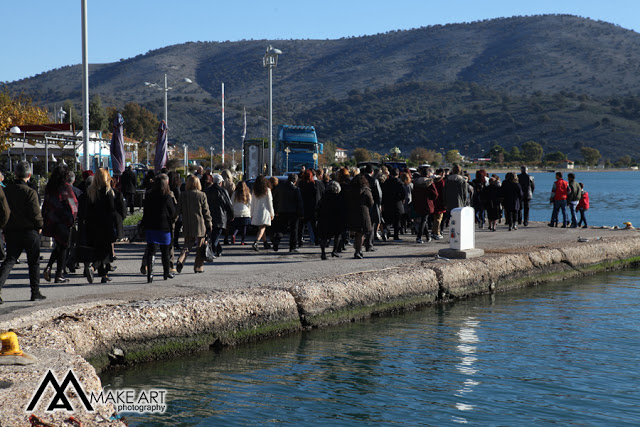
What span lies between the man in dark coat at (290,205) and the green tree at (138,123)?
363ft

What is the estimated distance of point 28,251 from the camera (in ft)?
33.4

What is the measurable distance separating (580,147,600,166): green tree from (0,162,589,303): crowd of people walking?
14530 centimetres

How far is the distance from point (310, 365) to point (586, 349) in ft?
13.3

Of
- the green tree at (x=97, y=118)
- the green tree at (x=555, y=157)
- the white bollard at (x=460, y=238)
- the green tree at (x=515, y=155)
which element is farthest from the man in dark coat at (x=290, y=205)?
the green tree at (x=555, y=157)

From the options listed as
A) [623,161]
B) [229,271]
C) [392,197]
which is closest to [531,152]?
[623,161]

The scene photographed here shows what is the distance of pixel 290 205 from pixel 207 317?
6.03m

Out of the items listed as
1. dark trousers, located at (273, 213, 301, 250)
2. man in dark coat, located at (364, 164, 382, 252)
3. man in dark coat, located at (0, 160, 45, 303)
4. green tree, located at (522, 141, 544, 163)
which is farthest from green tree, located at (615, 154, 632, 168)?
man in dark coat, located at (0, 160, 45, 303)

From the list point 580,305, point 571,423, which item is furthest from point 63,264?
point 580,305

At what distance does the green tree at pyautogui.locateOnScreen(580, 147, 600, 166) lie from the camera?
16125cm

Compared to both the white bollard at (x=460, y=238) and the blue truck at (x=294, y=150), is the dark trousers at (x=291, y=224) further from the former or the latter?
the blue truck at (x=294, y=150)

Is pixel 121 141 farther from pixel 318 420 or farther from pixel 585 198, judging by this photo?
pixel 318 420

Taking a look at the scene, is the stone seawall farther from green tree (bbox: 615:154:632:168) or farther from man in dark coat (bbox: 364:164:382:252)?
green tree (bbox: 615:154:632:168)

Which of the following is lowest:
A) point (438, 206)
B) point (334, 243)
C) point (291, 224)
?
point (334, 243)

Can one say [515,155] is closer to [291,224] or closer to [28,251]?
[291,224]
